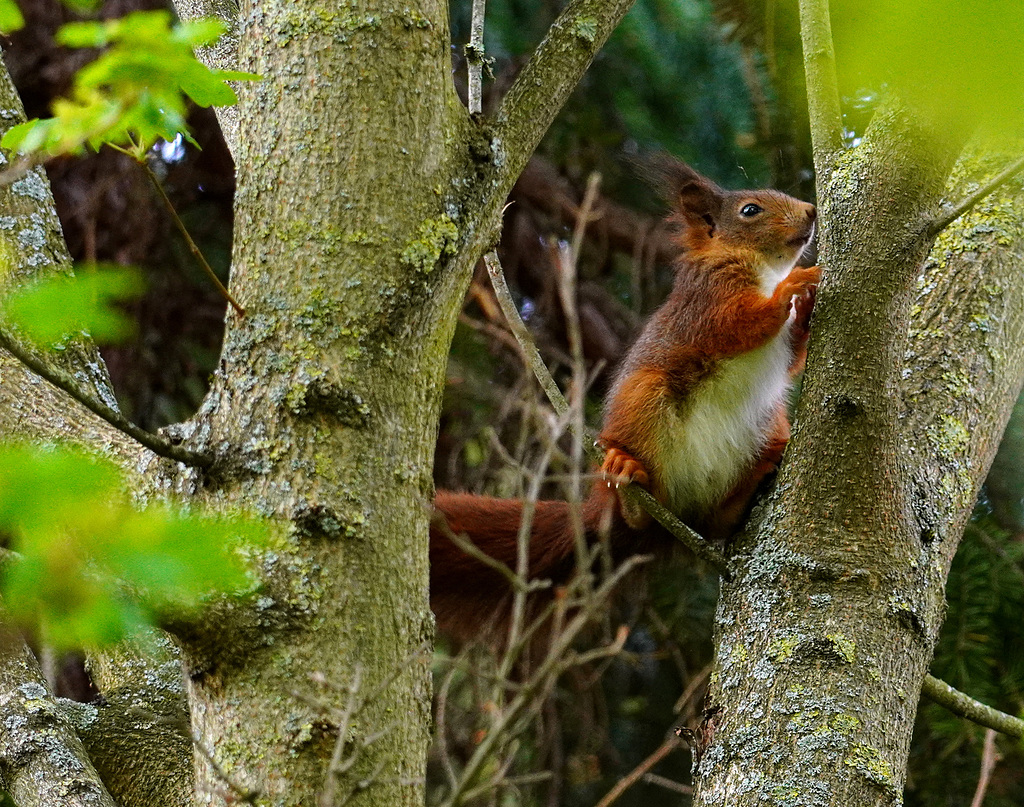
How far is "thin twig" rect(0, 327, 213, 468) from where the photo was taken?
1038 millimetres

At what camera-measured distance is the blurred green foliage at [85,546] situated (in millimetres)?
655

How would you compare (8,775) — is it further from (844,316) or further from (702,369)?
(702,369)

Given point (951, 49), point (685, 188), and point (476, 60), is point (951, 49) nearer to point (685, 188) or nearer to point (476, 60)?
point (476, 60)

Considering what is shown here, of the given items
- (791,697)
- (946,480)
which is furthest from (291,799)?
(946,480)

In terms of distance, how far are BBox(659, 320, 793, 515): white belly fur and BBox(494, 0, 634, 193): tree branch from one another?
3.64ft

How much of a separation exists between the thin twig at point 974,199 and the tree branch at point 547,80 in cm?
54

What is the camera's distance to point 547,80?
1503 millimetres

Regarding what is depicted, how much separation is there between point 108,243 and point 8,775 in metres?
1.69

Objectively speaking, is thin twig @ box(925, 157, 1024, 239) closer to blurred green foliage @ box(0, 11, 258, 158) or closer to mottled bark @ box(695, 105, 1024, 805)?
mottled bark @ box(695, 105, 1024, 805)

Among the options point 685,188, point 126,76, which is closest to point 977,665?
point 685,188

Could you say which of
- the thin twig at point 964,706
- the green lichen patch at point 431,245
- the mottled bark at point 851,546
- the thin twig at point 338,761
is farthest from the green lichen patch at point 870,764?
the green lichen patch at point 431,245

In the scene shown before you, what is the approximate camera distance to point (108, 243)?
2797 millimetres

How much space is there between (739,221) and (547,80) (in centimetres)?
147

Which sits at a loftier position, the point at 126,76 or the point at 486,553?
the point at 126,76
